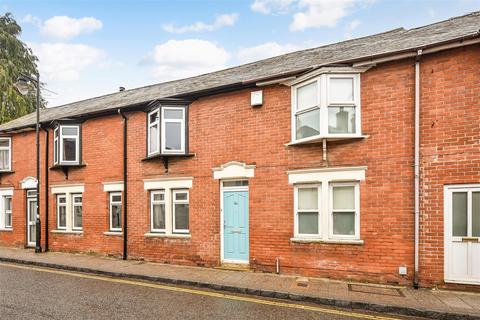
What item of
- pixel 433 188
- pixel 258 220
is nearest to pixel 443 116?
pixel 433 188

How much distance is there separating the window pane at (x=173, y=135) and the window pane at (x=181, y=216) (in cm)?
190

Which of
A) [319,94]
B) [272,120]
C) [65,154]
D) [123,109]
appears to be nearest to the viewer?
[319,94]

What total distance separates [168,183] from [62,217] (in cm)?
589

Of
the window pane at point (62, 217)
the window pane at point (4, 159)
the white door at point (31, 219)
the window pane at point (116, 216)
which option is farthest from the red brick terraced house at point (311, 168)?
the window pane at point (4, 159)

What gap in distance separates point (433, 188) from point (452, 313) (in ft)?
8.55

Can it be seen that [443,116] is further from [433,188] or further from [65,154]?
[65,154]

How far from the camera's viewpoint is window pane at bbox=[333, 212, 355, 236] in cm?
807

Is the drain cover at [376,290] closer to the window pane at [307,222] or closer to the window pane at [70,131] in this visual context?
the window pane at [307,222]

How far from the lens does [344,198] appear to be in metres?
8.21

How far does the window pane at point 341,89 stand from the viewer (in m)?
→ 8.12

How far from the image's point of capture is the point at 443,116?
23.6 feet

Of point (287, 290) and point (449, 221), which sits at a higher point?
point (449, 221)

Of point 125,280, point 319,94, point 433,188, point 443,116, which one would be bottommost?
point 125,280

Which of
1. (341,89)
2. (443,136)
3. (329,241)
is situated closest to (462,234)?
(443,136)
